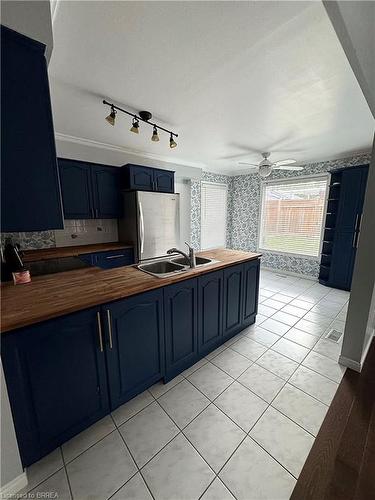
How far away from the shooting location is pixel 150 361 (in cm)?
162

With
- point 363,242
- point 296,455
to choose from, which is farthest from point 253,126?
point 296,455

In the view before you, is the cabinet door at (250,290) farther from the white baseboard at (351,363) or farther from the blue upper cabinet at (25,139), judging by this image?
the blue upper cabinet at (25,139)

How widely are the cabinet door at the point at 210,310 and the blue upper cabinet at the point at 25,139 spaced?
4.26 ft

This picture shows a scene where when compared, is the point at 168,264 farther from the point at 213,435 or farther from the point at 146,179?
the point at 146,179

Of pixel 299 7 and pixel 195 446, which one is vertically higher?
pixel 299 7

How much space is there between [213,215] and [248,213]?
956mm

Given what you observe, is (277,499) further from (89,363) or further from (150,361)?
(89,363)

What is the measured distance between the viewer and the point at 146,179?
11.5 ft

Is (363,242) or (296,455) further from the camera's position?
(363,242)

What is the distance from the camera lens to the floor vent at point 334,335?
7.86 ft

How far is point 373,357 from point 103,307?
2.66 m

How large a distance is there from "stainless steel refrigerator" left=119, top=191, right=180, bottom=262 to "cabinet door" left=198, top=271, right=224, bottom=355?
1770mm

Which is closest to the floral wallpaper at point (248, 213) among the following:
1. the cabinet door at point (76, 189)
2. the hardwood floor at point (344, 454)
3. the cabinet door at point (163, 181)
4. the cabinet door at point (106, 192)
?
the cabinet door at point (163, 181)

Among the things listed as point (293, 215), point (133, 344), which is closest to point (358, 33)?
point (133, 344)
